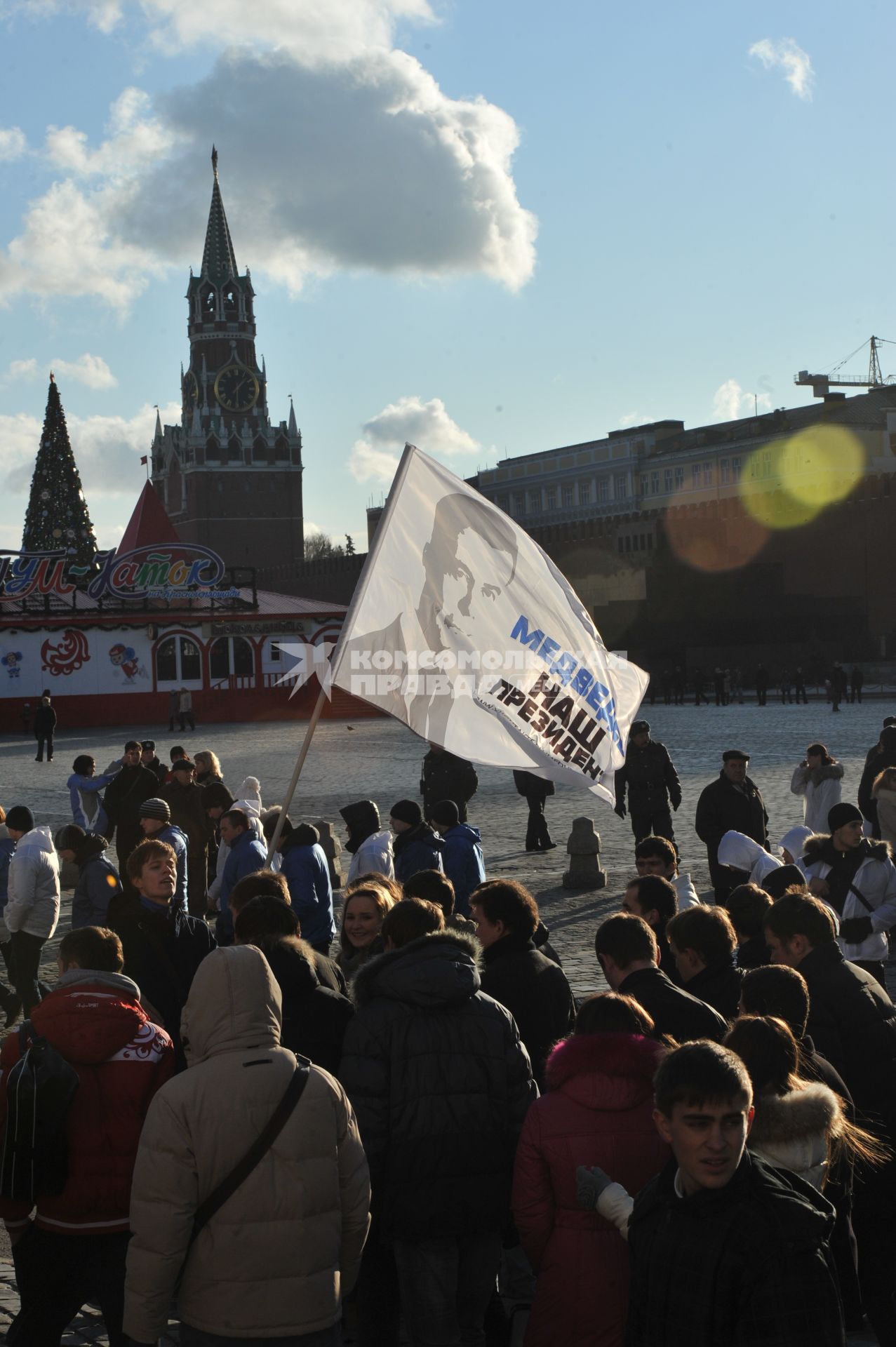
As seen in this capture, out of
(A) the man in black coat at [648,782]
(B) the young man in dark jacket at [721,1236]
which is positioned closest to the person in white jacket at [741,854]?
(A) the man in black coat at [648,782]

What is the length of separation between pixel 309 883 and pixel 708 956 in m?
2.98

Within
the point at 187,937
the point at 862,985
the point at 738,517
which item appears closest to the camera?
the point at 862,985

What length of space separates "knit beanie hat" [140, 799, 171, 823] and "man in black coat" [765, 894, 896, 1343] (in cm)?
392

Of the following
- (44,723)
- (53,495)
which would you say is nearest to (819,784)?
(44,723)

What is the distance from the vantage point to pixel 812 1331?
2.48 m

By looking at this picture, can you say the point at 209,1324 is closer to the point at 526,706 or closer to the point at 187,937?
the point at 187,937

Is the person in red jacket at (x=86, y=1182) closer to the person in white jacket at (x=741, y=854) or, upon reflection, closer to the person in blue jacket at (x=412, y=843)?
the person in blue jacket at (x=412, y=843)

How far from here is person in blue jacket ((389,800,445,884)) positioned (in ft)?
24.9

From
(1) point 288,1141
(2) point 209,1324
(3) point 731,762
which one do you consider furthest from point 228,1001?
(3) point 731,762

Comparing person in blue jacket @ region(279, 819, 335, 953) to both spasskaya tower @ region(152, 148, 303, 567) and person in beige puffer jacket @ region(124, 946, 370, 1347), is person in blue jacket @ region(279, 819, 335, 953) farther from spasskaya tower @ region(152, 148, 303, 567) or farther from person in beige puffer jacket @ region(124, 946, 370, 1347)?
spasskaya tower @ region(152, 148, 303, 567)

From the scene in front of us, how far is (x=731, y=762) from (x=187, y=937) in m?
5.47

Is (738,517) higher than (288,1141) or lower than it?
higher

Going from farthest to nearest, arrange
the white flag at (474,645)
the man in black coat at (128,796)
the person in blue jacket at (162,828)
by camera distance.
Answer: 1. the man in black coat at (128,796)
2. the person in blue jacket at (162,828)
3. the white flag at (474,645)

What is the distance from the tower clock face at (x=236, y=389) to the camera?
3917 inches
